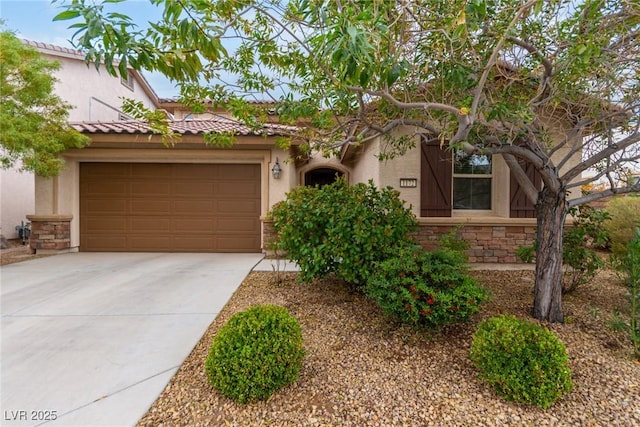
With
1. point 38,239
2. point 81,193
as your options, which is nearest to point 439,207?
point 81,193

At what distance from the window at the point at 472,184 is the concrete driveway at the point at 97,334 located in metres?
5.02

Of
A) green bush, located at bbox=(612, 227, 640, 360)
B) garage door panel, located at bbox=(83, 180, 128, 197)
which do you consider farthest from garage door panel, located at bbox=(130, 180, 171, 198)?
green bush, located at bbox=(612, 227, 640, 360)

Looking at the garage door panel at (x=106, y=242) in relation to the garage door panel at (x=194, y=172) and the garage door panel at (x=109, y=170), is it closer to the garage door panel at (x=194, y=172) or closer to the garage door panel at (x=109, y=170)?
the garage door panel at (x=109, y=170)

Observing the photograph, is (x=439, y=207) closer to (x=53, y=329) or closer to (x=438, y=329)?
(x=438, y=329)

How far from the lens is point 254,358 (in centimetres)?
222

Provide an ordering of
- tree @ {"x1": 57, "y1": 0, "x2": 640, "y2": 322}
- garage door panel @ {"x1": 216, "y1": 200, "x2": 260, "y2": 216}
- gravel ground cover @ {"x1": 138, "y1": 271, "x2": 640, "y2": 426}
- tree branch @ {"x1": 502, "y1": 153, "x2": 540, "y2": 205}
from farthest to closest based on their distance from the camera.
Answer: garage door panel @ {"x1": 216, "y1": 200, "x2": 260, "y2": 216}, tree branch @ {"x1": 502, "y1": 153, "x2": 540, "y2": 205}, tree @ {"x1": 57, "y1": 0, "x2": 640, "y2": 322}, gravel ground cover @ {"x1": 138, "y1": 271, "x2": 640, "y2": 426}

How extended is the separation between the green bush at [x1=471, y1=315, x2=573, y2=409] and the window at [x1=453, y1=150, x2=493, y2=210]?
4815mm

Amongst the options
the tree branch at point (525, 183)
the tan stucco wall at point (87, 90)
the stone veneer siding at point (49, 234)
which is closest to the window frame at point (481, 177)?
the tree branch at point (525, 183)

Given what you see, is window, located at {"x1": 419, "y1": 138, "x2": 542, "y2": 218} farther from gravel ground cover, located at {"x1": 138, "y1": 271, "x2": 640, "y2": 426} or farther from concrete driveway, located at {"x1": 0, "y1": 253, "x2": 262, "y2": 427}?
concrete driveway, located at {"x1": 0, "y1": 253, "x2": 262, "y2": 427}

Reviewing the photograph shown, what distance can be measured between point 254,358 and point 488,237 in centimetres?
596

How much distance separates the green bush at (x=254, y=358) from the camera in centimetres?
219

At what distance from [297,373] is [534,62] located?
14.2ft

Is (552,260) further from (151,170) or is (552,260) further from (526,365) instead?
(151,170)

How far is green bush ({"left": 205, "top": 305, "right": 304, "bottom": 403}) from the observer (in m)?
2.19
